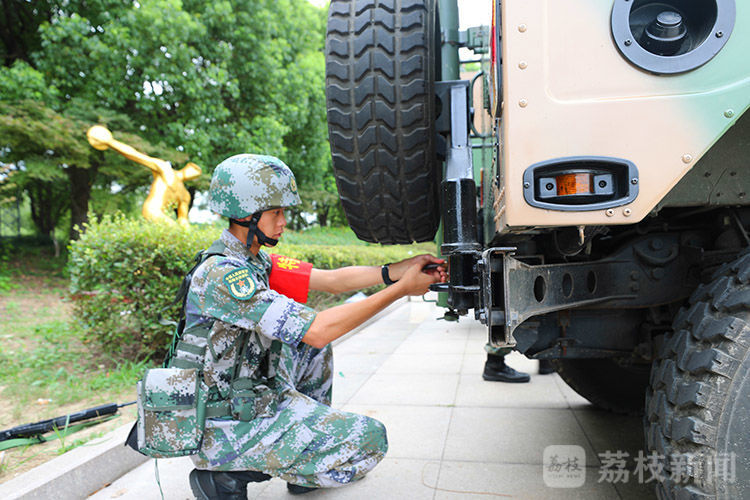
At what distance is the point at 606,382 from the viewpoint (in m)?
2.85

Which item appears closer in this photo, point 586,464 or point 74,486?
point 74,486

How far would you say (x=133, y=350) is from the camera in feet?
13.8

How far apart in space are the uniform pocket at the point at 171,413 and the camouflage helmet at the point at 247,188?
645 millimetres

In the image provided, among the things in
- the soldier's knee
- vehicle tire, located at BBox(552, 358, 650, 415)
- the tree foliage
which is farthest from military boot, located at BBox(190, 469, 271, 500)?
the tree foliage

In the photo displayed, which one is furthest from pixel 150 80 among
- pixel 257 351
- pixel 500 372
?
pixel 257 351

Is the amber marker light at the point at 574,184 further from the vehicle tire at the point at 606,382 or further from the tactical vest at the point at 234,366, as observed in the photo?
the vehicle tire at the point at 606,382

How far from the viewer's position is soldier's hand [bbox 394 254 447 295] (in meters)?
1.97

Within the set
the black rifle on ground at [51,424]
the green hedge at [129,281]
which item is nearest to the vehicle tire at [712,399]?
the black rifle on ground at [51,424]

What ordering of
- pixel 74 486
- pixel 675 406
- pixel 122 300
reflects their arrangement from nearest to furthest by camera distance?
pixel 675 406
pixel 74 486
pixel 122 300

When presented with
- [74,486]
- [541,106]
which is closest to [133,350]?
[74,486]

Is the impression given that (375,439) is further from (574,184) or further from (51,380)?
(51,380)

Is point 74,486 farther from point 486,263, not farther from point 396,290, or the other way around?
point 486,263

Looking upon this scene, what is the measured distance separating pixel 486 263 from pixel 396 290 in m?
0.58

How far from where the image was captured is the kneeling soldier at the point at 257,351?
1868 mm
